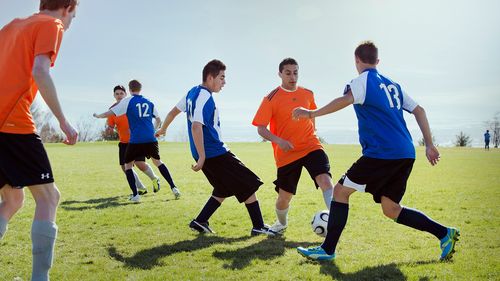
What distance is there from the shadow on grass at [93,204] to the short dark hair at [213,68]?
4.14 metres

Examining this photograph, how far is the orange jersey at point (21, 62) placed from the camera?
338 centimetres

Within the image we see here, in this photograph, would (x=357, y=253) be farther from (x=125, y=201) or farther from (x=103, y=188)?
(x=103, y=188)

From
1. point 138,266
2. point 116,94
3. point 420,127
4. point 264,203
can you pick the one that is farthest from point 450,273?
point 116,94

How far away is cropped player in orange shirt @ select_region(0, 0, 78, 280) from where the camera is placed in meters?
3.38

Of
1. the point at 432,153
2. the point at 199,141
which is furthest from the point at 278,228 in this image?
the point at 432,153

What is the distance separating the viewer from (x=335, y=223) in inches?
190

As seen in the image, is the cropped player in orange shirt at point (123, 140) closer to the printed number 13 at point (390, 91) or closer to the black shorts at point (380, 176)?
the black shorts at point (380, 176)

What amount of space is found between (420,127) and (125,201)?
6917 mm

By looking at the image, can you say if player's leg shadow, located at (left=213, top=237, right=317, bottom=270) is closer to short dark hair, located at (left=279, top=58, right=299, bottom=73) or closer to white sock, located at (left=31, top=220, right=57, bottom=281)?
white sock, located at (left=31, top=220, right=57, bottom=281)

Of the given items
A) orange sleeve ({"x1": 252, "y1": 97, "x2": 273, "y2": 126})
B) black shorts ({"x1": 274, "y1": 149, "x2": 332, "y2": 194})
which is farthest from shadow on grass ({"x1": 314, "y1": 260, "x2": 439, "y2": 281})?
orange sleeve ({"x1": 252, "y1": 97, "x2": 273, "y2": 126})

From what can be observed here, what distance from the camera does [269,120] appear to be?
653 cm

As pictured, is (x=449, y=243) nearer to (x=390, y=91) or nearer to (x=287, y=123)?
(x=390, y=91)

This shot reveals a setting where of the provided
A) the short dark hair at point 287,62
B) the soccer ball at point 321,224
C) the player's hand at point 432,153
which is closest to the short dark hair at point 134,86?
the short dark hair at point 287,62

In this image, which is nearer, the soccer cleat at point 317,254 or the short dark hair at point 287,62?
the soccer cleat at point 317,254
